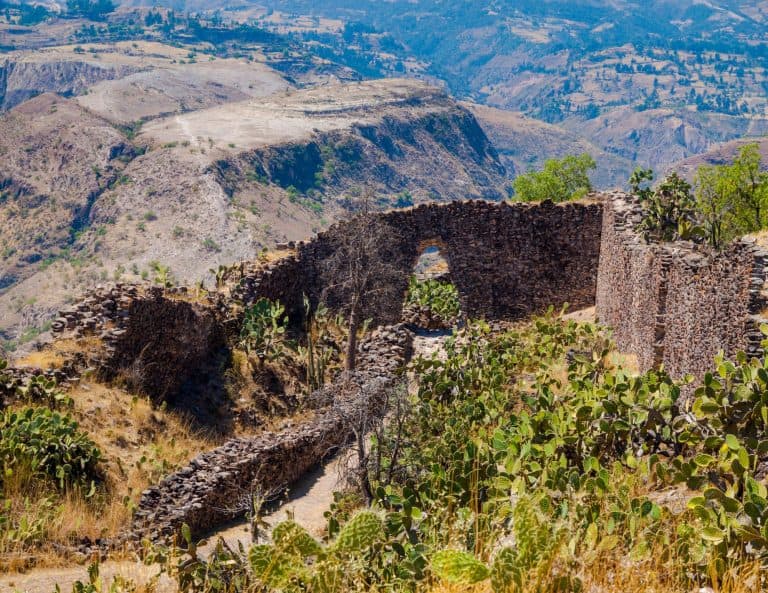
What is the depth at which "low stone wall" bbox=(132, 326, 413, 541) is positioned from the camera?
13648 mm

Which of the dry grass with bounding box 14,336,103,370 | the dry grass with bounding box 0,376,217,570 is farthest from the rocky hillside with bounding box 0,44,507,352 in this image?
the dry grass with bounding box 0,376,217,570

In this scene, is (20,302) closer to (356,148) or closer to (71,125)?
(71,125)

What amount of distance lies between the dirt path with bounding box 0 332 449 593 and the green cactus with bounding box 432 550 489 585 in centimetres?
303

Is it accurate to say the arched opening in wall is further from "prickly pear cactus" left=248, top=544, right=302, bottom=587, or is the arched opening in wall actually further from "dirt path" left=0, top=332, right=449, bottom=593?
"prickly pear cactus" left=248, top=544, right=302, bottom=587

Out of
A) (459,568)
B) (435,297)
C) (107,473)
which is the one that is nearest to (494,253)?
(435,297)

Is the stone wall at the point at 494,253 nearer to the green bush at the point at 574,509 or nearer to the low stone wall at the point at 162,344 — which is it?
the low stone wall at the point at 162,344

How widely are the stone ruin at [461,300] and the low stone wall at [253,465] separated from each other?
0.10 ft

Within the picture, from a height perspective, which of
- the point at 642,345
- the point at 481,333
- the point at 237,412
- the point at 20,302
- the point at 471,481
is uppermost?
the point at 471,481

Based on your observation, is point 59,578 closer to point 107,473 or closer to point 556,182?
point 107,473

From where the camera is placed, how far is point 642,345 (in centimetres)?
1628

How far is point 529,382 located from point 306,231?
111m

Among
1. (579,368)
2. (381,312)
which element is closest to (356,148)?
(381,312)

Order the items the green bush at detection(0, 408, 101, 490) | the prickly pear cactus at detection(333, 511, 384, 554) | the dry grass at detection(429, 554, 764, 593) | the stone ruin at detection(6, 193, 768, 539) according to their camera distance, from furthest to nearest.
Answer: the stone ruin at detection(6, 193, 768, 539) → the green bush at detection(0, 408, 101, 490) → the prickly pear cactus at detection(333, 511, 384, 554) → the dry grass at detection(429, 554, 764, 593)

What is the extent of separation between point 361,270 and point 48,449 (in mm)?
11230
